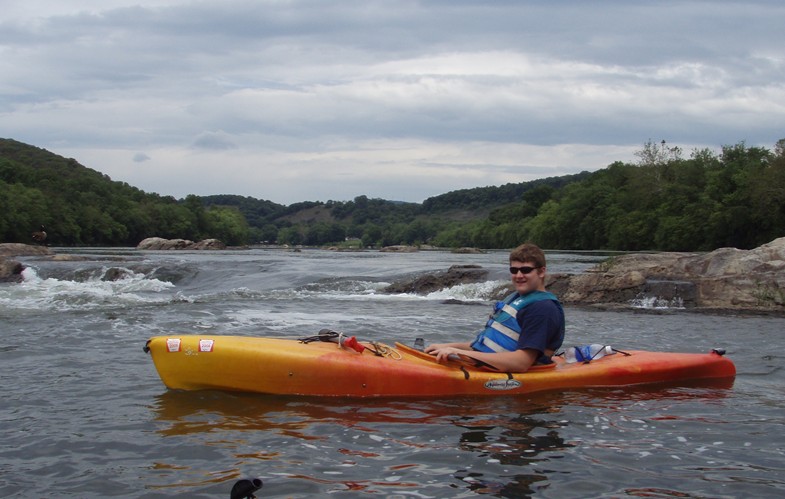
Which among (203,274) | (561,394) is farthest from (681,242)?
(561,394)

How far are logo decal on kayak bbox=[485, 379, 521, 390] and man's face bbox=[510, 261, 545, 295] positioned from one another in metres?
0.71

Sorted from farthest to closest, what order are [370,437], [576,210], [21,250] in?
1. [576,210]
2. [21,250]
3. [370,437]

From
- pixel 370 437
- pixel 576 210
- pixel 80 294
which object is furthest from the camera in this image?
pixel 576 210

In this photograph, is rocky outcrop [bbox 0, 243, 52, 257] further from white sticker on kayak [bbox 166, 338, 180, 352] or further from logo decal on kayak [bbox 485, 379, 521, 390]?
logo decal on kayak [bbox 485, 379, 521, 390]

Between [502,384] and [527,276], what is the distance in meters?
0.88

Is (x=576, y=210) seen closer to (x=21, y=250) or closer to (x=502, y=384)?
(x=21, y=250)

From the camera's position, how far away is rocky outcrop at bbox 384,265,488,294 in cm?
1683

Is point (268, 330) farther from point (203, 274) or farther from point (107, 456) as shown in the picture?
point (203, 274)

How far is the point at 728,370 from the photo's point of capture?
6.69 m

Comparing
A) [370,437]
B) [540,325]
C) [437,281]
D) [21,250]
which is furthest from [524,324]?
[21,250]

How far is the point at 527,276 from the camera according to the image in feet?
18.3

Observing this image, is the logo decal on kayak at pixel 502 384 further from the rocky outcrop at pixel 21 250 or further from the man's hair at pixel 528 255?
the rocky outcrop at pixel 21 250

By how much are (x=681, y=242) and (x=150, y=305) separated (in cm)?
4642

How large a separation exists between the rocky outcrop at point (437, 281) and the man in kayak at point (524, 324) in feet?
35.4
